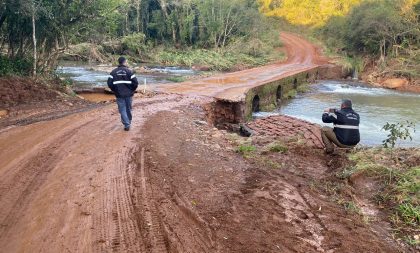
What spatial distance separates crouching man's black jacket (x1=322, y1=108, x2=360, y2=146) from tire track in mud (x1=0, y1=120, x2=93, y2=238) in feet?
18.4

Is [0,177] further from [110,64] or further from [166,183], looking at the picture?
[110,64]

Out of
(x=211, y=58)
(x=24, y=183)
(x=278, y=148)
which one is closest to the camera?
(x=24, y=183)

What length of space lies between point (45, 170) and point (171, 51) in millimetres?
37554

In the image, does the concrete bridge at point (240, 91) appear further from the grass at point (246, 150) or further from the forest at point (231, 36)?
the forest at point (231, 36)

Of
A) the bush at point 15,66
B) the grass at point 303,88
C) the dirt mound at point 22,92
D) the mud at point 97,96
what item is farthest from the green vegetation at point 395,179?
the grass at point 303,88

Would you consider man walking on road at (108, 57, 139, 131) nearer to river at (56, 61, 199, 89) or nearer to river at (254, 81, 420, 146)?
river at (254, 81, 420, 146)

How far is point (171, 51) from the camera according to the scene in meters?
43.2

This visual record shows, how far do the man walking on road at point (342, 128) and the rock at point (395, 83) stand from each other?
24.2 metres

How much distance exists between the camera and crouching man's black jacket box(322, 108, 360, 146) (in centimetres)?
872

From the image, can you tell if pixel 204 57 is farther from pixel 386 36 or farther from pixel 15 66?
pixel 15 66

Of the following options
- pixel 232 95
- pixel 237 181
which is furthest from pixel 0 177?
pixel 232 95

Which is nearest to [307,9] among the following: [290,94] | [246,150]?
[290,94]

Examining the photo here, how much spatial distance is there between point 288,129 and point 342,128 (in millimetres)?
3372

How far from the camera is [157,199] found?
222 inches
